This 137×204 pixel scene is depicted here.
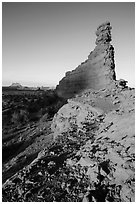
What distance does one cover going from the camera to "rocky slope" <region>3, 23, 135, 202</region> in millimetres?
4281

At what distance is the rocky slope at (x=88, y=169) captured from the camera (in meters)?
4.28

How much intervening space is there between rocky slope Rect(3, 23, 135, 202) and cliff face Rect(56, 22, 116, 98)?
11438 mm

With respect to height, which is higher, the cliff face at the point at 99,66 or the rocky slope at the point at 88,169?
the cliff face at the point at 99,66

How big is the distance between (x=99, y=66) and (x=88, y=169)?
15.7 meters

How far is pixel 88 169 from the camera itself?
4.75 metres

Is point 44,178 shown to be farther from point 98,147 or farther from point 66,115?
point 66,115

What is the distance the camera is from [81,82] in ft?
77.5

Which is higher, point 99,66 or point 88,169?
point 99,66

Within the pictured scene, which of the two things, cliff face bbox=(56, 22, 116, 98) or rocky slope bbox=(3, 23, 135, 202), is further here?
cliff face bbox=(56, 22, 116, 98)

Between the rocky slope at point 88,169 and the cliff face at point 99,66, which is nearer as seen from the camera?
the rocky slope at point 88,169

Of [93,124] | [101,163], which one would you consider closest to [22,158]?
[93,124]

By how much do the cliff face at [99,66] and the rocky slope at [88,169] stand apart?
450 inches

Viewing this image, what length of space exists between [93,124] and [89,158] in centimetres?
220

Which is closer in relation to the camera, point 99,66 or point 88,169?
point 88,169
